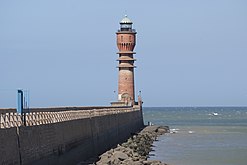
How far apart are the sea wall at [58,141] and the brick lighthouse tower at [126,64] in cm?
2120

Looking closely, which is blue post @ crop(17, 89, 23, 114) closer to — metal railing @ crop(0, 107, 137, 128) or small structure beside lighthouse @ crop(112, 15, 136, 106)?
metal railing @ crop(0, 107, 137, 128)

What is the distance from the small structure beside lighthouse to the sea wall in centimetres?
2120

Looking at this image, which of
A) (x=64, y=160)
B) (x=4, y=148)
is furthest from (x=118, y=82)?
(x=4, y=148)

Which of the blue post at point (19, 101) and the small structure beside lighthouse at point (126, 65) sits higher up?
the small structure beside lighthouse at point (126, 65)

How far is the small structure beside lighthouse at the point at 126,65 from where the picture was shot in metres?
63.7

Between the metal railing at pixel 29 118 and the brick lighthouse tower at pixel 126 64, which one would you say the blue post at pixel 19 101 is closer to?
the metal railing at pixel 29 118

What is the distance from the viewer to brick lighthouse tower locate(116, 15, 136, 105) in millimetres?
63688

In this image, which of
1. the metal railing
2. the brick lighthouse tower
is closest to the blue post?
the metal railing

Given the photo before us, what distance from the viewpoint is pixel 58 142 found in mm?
24078

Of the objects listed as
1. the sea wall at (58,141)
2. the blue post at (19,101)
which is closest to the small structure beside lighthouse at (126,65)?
the sea wall at (58,141)

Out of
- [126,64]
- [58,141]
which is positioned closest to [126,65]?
[126,64]

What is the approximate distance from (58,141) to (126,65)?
130 ft

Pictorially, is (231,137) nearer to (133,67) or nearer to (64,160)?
(133,67)

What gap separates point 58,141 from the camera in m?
24.1
